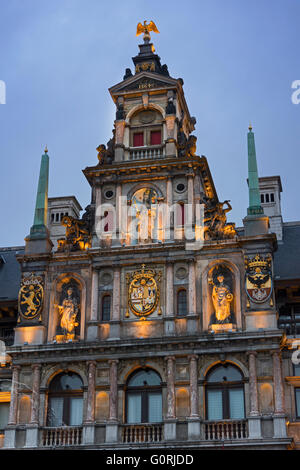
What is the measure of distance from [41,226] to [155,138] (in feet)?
27.7

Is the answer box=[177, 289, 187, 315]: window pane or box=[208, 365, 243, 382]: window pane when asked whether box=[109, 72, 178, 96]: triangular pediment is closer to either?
box=[177, 289, 187, 315]: window pane

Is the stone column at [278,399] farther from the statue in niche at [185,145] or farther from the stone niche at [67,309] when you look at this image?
the statue in niche at [185,145]

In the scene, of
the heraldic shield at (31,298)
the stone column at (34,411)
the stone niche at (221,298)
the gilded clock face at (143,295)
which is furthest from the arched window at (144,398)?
the heraldic shield at (31,298)

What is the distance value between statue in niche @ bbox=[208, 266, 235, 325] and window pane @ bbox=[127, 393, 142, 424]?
526 cm

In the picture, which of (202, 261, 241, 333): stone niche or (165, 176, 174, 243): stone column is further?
(165, 176, 174, 243): stone column

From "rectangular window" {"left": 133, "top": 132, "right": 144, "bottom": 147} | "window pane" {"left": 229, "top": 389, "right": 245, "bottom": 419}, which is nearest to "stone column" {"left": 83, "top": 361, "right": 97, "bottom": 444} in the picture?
"window pane" {"left": 229, "top": 389, "right": 245, "bottom": 419}

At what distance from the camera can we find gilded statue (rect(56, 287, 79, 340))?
42.4m

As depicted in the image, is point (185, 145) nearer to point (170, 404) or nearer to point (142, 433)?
point (170, 404)

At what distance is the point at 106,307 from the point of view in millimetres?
42781

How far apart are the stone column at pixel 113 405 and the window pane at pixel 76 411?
1.90 m

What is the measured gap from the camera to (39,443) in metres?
39.8

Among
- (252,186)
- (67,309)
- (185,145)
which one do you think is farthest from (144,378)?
(185,145)

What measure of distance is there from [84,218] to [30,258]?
3.91 metres
